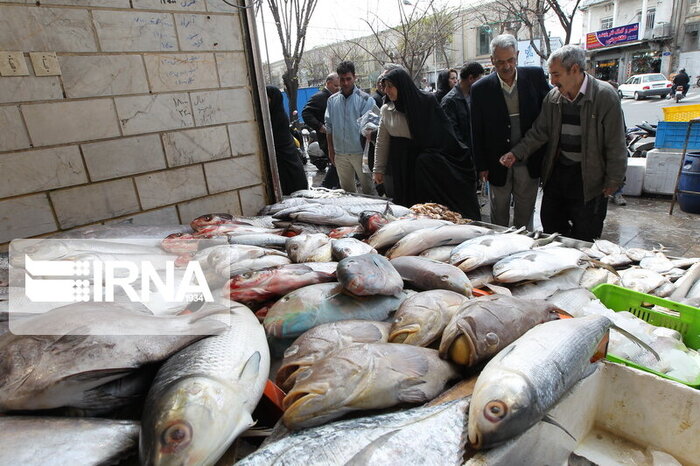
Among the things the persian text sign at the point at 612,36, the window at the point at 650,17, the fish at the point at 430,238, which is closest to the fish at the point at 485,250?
the fish at the point at 430,238

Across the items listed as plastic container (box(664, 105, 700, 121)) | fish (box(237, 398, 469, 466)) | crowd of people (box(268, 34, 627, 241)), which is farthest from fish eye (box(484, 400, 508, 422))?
plastic container (box(664, 105, 700, 121))

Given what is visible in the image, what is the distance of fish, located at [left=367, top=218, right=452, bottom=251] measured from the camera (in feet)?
10.2

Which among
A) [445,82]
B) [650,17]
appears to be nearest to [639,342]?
[445,82]

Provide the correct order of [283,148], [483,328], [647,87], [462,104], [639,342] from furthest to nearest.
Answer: [647,87] → [462,104] → [283,148] → [639,342] → [483,328]

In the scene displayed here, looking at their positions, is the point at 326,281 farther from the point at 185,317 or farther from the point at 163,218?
Result: the point at 163,218

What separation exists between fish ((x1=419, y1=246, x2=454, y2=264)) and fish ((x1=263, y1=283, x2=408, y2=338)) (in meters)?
0.77

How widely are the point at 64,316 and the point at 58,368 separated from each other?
1.02 ft

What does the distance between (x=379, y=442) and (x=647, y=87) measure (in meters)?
34.6

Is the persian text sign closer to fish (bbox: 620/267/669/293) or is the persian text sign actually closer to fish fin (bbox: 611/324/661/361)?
fish (bbox: 620/267/669/293)

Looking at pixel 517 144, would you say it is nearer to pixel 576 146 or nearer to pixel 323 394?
pixel 576 146

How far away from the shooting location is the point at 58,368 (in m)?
1.45

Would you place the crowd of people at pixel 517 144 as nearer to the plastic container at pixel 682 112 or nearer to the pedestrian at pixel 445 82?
the pedestrian at pixel 445 82

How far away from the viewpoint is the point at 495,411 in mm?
1336

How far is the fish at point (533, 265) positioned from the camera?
8.07 feet
